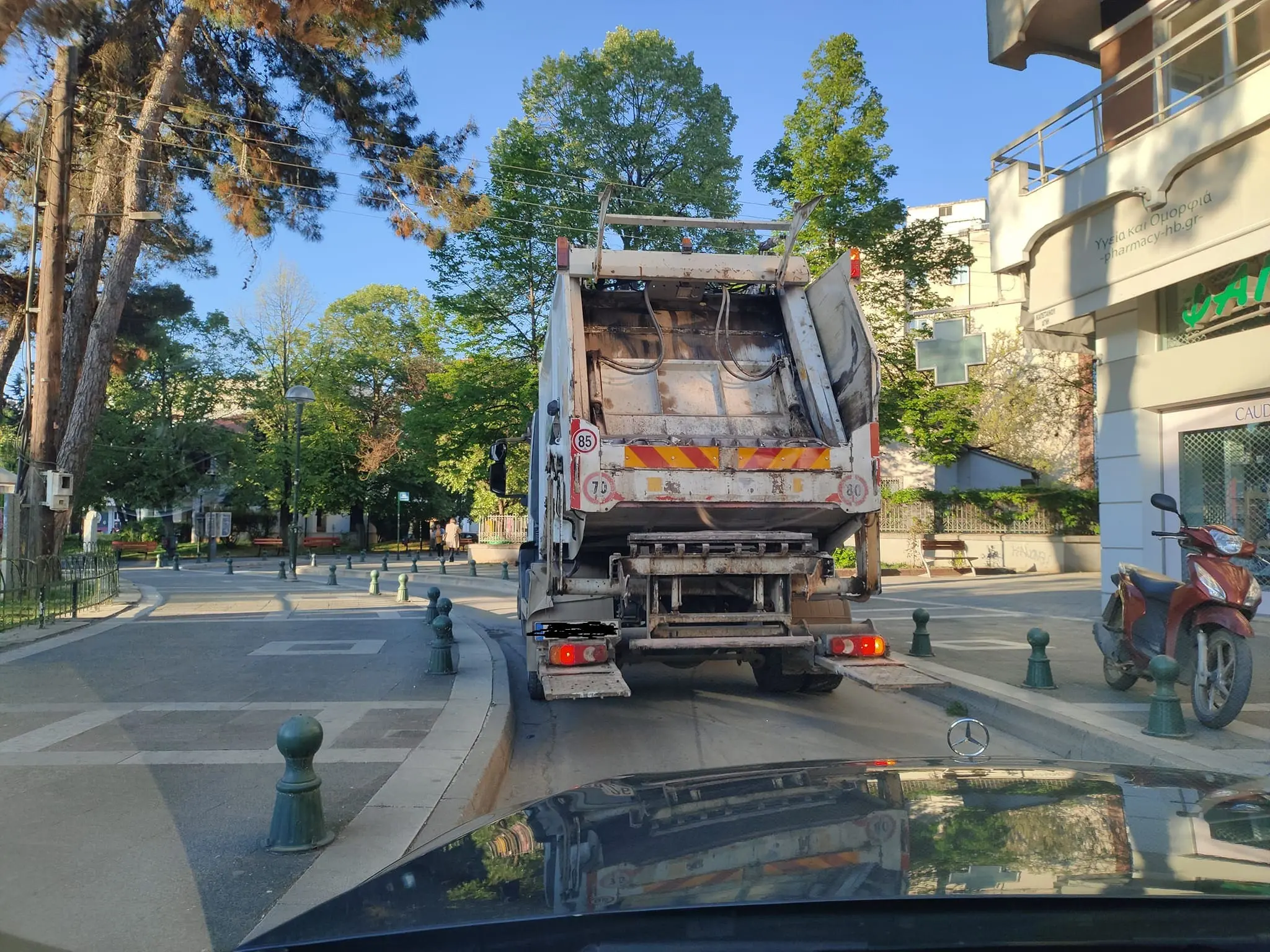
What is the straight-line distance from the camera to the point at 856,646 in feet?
23.6

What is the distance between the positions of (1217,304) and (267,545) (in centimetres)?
4890

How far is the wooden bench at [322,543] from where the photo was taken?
171 ft

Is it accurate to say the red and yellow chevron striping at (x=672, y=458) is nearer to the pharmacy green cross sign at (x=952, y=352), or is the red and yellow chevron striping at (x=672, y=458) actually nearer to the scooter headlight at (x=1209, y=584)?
the scooter headlight at (x=1209, y=584)

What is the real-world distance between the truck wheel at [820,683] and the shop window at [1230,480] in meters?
6.75

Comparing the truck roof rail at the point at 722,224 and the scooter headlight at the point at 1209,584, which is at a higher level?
the truck roof rail at the point at 722,224

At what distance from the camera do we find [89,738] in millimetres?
6828

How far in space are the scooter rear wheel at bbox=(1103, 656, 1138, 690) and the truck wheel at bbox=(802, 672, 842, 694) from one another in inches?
91.8

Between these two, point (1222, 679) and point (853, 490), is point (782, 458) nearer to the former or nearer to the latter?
point (853, 490)

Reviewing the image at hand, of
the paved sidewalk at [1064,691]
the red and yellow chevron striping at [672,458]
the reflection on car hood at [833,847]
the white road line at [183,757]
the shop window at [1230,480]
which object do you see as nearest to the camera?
the reflection on car hood at [833,847]

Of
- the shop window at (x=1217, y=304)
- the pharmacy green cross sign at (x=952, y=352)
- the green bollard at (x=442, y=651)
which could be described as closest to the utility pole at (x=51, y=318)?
the green bollard at (x=442, y=651)

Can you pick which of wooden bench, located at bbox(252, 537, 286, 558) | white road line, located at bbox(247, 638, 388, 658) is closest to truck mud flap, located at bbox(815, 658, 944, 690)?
white road line, located at bbox(247, 638, 388, 658)

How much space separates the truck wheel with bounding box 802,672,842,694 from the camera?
8.37 metres

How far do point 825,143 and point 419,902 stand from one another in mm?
24674

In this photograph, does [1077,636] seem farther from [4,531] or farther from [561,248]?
[4,531]
